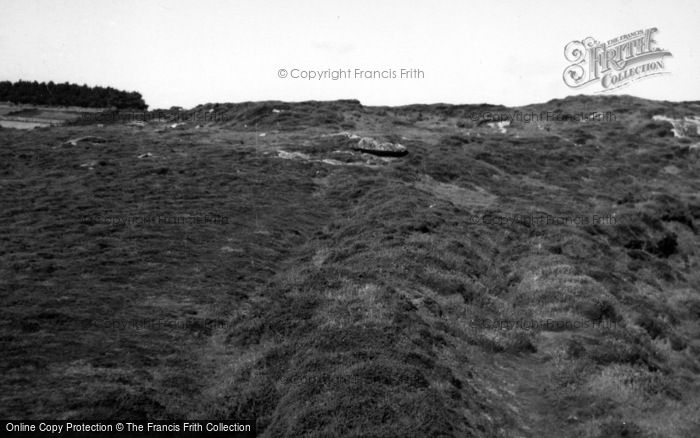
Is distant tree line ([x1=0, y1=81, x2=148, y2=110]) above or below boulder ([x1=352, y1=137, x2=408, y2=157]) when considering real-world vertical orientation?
above

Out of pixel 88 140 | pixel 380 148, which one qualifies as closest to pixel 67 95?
pixel 88 140

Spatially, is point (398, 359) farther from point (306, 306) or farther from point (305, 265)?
point (305, 265)

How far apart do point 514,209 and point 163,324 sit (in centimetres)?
2884

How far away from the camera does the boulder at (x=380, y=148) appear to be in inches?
2082

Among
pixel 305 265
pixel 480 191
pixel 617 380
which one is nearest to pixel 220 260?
pixel 305 265

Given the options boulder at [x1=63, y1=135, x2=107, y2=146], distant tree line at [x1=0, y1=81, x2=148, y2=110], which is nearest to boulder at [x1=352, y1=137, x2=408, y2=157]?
boulder at [x1=63, y1=135, x2=107, y2=146]

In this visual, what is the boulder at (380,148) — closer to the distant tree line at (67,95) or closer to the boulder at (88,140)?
the boulder at (88,140)

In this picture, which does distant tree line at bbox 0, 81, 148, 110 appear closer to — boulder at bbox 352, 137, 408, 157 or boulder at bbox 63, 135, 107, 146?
boulder at bbox 63, 135, 107, 146

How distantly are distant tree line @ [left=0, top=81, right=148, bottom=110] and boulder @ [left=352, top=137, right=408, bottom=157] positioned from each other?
112 m

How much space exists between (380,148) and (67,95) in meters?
132

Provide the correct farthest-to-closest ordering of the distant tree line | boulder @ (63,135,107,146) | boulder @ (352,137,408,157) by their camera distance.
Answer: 1. the distant tree line
2. boulder @ (63,135,107,146)
3. boulder @ (352,137,408,157)

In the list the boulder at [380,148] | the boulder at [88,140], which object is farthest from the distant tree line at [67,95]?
the boulder at [380,148]

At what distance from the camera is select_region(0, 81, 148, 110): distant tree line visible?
5625 inches

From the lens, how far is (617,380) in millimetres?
15789
